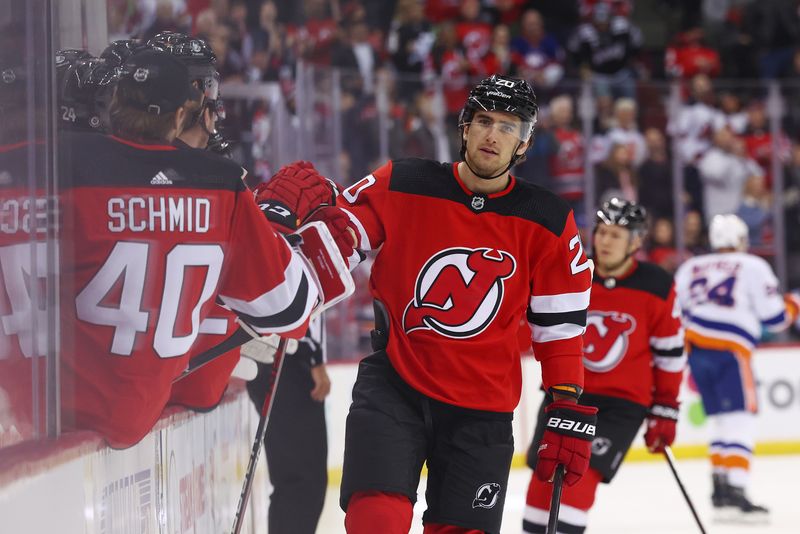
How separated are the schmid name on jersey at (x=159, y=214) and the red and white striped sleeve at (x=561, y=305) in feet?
2.75

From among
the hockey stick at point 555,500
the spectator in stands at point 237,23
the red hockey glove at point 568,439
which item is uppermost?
the spectator in stands at point 237,23

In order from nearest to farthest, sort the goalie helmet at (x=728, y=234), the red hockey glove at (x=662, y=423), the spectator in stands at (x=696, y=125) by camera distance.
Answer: the red hockey glove at (x=662, y=423)
the goalie helmet at (x=728, y=234)
the spectator in stands at (x=696, y=125)

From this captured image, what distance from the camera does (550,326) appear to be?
2.90m

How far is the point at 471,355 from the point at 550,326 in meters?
0.23

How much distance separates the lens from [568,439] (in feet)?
9.49

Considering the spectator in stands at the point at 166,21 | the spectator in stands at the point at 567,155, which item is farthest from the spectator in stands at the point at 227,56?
the spectator in stands at the point at 567,155

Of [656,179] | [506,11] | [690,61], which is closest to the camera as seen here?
[656,179]

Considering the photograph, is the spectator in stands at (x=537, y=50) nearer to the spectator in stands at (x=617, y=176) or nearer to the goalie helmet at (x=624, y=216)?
the spectator in stands at (x=617, y=176)

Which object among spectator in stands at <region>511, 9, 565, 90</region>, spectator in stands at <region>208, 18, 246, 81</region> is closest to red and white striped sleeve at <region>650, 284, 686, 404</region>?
spectator in stands at <region>208, 18, 246, 81</region>

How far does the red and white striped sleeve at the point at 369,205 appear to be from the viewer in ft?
9.34

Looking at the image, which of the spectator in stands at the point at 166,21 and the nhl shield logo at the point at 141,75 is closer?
the nhl shield logo at the point at 141,75

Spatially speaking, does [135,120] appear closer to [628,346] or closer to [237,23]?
[628,346]

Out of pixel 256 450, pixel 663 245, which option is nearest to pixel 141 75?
pixel 256 450

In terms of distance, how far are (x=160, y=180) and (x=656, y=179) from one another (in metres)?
5.88
